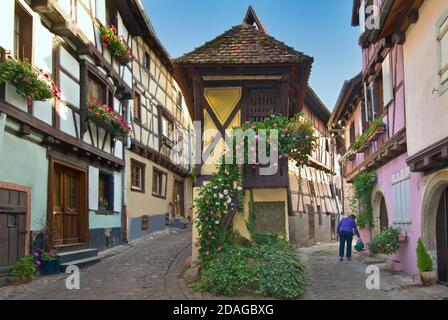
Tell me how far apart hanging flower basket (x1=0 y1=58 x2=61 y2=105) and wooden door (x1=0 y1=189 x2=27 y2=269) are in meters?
1.72

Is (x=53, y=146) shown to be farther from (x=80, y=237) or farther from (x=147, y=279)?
(x=147, y=279)

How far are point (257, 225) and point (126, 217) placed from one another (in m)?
6.00

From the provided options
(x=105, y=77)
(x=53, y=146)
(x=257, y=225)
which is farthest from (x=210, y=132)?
(x=105, y=77)

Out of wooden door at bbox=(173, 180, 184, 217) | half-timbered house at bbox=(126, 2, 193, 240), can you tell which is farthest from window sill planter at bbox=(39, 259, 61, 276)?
wooden door at bbox=(173, 180, 184, 217)

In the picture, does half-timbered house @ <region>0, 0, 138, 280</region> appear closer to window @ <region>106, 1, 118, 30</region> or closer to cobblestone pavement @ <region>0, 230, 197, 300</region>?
window @ <region>106, 1, 118, 30</region>

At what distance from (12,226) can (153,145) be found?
32.4 feet

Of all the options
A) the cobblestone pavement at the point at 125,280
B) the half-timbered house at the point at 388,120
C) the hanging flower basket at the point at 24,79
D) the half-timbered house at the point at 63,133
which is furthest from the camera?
the half-timbered house at the point at 388,120

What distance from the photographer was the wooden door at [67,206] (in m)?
10.8

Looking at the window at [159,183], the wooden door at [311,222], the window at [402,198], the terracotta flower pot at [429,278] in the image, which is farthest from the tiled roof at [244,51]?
the wooden door at [311,222]

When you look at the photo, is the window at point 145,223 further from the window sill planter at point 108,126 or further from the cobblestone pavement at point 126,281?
the window sill planter at point 108,126

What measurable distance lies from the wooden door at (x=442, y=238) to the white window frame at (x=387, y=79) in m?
2.91

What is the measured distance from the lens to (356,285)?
868cm
